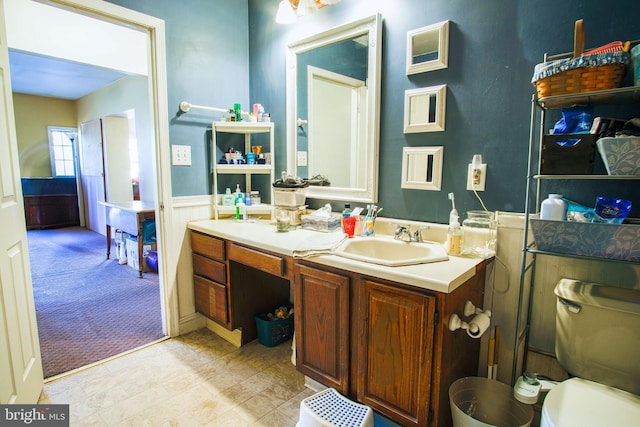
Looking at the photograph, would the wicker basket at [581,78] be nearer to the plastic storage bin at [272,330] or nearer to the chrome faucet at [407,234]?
the chrome faucet at [407,234]

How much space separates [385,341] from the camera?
135cm

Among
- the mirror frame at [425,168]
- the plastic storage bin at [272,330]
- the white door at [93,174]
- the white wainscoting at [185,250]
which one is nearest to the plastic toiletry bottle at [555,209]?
the mirror frame at [425,168]

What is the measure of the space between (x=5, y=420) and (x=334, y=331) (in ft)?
4.39

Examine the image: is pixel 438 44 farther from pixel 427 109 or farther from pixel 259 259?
pixel 259 259

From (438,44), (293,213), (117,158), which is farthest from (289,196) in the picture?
(117,158)

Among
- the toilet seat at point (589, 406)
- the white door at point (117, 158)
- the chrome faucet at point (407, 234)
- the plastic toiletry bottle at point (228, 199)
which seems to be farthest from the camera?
the white door at point (117, 158)

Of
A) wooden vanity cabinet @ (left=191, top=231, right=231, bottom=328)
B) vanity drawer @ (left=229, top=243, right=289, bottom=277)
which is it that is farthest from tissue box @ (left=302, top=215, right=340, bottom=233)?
wooden vanity cabinet @ (left=191, top=231, right=231, bottom=328)

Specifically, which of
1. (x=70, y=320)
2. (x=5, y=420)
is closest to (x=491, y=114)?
(x=5, y=420)

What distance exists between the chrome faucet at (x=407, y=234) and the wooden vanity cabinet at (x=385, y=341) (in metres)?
0.33

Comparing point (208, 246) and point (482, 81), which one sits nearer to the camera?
point (482, 81)

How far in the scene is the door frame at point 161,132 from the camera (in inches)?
79.5

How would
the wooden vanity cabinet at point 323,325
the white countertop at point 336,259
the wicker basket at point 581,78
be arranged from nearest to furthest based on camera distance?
the wicker basket at point 581,78, the white countertop at point 336,259, the wooden vanity cabinet at point 323,325

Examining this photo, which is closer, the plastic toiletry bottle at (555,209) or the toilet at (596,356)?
the toilet at (596,356)

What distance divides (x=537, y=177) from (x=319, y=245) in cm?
96
